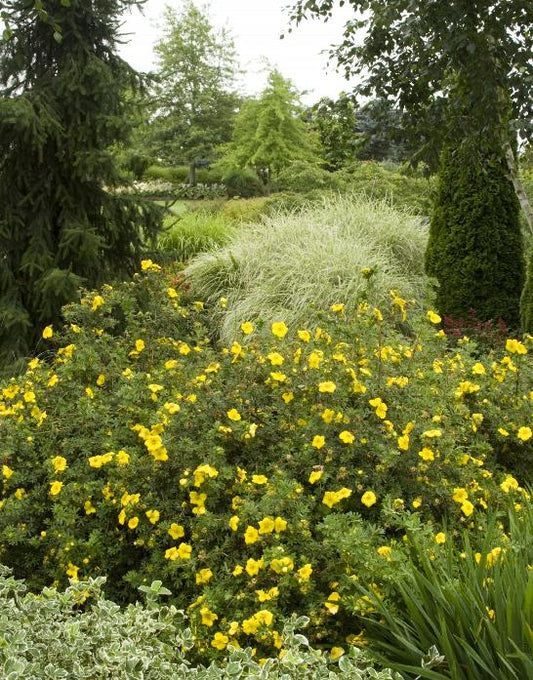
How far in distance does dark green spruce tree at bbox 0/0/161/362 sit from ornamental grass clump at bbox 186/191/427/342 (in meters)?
1.32

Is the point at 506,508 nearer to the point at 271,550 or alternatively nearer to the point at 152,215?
the point at 271,550

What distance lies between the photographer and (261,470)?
8.64 ft

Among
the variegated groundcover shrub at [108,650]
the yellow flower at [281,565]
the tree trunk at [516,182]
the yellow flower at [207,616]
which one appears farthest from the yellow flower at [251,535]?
the tree trunk at [516,182]

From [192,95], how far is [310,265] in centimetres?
2537

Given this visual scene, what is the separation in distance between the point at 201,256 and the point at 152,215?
2.06m

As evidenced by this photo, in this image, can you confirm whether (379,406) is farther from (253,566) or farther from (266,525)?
(253,566)

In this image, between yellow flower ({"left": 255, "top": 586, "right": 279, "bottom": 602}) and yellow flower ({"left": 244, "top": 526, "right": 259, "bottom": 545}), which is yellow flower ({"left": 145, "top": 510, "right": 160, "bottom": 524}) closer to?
yellow flower ({"left": 244, "top": 526, "right": 259, "bottom": 545})

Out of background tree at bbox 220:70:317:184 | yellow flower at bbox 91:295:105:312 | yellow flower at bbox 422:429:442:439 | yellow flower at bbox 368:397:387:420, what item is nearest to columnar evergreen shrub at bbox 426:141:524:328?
yellow flower at bbox 91:295:105:312

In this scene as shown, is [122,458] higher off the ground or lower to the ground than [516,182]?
lower

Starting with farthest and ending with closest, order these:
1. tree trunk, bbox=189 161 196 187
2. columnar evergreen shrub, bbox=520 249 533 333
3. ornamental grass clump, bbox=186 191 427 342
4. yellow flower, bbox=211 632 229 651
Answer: tree trunk, bbox=189 161 196 187
ornamental grass clump, bbox=186 191 427 342
columnar evergreen shrub, bbox=520 249 533 333
yellow flower, bbox=211 632 229 651

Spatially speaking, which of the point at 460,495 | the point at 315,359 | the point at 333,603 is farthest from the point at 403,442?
the point at 333,603

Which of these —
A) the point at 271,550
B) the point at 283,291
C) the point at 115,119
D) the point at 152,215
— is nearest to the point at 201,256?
the point at 283,291

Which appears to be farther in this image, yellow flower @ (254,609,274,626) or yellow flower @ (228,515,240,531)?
yellow flower @ (228,515,240,531)

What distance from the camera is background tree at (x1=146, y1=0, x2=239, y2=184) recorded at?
28.2 meters
